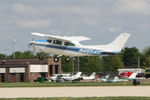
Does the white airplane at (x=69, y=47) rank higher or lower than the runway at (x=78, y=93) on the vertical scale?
higher

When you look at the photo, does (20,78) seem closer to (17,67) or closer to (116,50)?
(17,67)

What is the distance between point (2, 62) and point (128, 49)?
98943mm

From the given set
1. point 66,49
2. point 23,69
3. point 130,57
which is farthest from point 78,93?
point 130,57

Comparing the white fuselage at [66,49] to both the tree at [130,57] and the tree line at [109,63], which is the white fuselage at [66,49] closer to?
the tree line at [109,63]

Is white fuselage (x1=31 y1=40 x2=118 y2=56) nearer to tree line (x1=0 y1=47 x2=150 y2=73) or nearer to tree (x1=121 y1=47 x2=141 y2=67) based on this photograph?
tree line (x1=0 y1=47 x2=150 y2=73)

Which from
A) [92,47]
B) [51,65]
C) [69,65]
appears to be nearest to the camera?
[92,47]

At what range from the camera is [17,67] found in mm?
95750

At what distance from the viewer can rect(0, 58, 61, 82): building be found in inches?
3723

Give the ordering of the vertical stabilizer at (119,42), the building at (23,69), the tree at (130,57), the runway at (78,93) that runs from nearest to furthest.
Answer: the runway at (78,93) < the vertical stabilizer at (119,42) < the building at (23,69) < the tree at (130,57)

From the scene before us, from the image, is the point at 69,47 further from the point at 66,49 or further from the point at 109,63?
the point at 109,63

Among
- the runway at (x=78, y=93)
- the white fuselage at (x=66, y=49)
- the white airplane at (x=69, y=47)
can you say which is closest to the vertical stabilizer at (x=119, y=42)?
the white airplane at (x=69, y=47)

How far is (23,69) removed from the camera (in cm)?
9538

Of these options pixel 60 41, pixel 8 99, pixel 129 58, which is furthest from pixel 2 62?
pixel 129 58

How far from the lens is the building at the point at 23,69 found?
94575 mm
